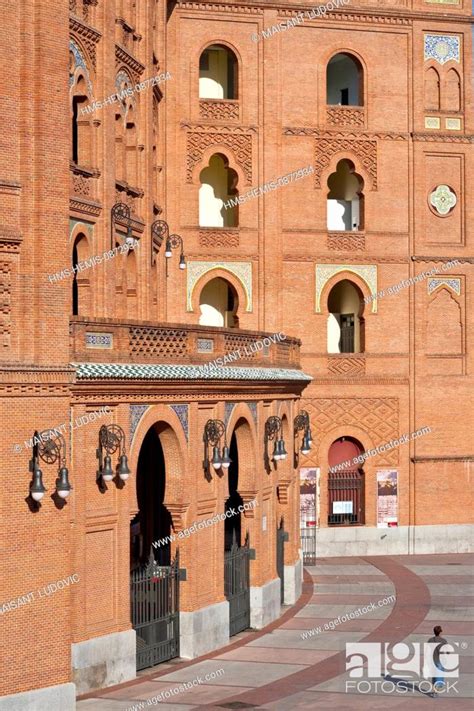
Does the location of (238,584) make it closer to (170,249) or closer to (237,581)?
(237,581)

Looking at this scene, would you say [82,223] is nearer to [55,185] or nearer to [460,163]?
[55,185]

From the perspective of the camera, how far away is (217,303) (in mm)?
43438

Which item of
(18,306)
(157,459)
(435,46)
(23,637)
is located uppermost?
(435,46)

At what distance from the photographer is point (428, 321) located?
43.3 metres

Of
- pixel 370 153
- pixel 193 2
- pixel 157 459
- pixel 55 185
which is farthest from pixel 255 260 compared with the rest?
pixel 55 185

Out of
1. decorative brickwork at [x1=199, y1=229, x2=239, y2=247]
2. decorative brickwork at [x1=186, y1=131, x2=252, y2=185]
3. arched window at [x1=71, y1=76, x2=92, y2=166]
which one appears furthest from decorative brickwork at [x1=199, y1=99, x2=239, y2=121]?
arched window at [x1=71, y1=76, x2=92, y2=166]

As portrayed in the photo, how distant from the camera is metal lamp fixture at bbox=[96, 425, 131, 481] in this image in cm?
2328

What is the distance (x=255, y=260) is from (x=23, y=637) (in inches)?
868

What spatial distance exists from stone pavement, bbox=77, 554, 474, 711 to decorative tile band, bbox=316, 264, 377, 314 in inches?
331

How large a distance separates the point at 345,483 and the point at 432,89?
41.0ft

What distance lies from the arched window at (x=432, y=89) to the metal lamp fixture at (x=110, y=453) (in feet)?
76.0

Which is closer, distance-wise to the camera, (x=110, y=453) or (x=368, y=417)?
(x=110, y=453)

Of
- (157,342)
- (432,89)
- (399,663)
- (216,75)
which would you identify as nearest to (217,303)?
(216,75)

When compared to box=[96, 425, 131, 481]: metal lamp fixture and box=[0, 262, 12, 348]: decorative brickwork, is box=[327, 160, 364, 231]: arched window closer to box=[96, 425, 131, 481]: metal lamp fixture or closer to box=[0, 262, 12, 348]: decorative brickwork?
box=[96, 425, 131, 481]: metal lamp fixture
